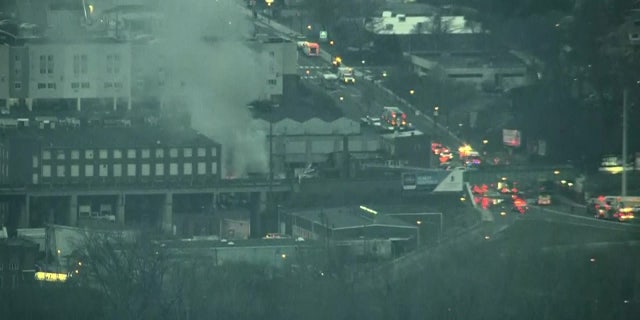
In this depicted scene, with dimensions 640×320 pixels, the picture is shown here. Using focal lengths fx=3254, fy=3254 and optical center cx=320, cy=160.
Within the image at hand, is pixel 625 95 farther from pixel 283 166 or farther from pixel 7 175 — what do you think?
pixel 7 175

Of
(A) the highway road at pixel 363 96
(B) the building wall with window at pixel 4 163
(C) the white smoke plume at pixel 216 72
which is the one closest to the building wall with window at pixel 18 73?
(C) the white smoke plume at pixel 216 72

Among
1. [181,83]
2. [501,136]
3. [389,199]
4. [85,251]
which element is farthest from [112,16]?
[85,251]

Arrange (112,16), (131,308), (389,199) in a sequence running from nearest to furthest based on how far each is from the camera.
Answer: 1. (131,308)
2. (389,199)
3. (112,16)

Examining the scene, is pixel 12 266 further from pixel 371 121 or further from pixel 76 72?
pixel 371 121

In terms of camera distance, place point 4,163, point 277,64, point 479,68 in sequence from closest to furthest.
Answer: point 4,163 → point 277,64 → point 479,68

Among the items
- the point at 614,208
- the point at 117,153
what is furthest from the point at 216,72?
the point at 614,208
